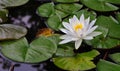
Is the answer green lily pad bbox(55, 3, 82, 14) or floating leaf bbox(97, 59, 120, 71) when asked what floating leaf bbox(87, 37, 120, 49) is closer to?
floating leaf bbox(97, 59, 120, 71)

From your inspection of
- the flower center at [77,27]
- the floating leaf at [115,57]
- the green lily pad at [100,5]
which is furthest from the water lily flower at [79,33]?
the green lily pad at [100,5]

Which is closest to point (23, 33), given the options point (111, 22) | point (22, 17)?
point (22, 17)

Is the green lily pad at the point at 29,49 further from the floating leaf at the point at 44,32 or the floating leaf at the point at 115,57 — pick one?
the floating leaf at the point at 115,57

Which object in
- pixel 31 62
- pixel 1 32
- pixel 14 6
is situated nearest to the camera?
pixel 31 62

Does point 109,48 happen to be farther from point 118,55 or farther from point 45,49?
point 45,49

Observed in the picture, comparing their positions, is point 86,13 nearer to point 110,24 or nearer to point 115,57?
point 110,24

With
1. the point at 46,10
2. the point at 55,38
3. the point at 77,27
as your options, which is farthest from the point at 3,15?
the point at 77,27

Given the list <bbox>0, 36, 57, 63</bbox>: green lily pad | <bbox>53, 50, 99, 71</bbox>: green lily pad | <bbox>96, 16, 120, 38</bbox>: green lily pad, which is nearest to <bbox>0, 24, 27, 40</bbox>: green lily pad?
<bbox>0, 36, 57, 63</bbox>: green lily pad
